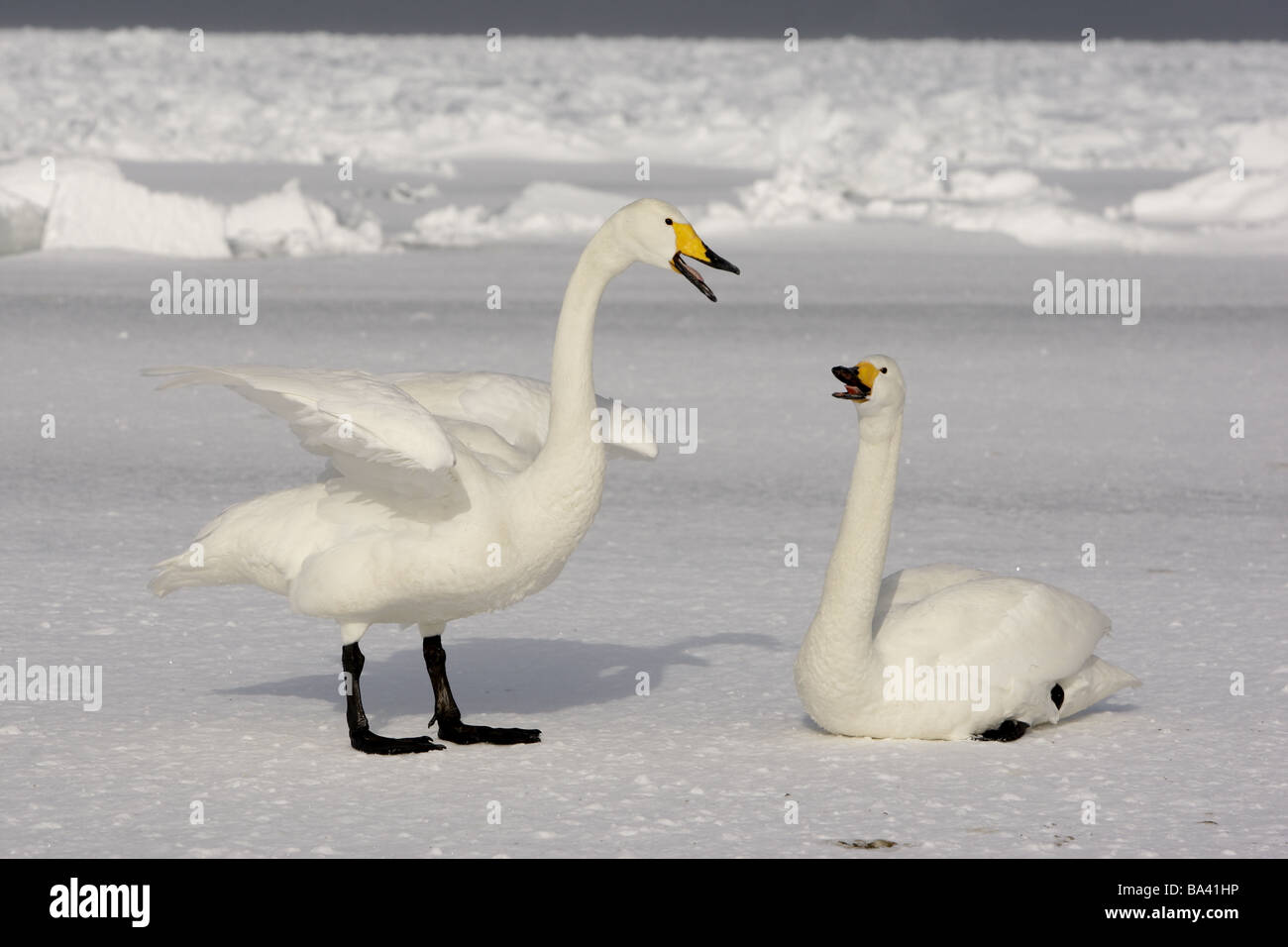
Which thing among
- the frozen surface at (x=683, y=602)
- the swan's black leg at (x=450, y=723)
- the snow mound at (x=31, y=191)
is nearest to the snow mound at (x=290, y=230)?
the snow mound at (x=31, y=191)

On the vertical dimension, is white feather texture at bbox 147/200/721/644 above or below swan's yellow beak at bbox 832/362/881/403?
below

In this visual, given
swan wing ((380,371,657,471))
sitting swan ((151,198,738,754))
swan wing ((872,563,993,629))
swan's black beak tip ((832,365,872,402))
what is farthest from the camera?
swan wing ((380,371,657,471))

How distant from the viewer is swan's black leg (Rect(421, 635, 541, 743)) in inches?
190

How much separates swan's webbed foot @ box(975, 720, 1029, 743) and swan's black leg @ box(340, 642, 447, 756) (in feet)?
4.77

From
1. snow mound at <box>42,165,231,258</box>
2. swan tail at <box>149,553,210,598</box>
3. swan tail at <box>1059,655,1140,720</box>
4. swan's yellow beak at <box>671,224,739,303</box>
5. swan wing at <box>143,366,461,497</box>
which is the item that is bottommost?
swan tail at <box>1059,655,1140,720</box>

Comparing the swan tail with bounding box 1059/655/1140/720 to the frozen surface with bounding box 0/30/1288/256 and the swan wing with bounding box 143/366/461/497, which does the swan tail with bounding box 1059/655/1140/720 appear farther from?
the frozen surface with bounding box 0/30/1288/256

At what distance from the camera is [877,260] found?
57.6ft

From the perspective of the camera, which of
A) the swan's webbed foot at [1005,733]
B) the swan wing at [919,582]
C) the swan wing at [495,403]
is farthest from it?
the swan wing at [495,403]

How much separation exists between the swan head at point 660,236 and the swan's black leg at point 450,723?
125 cm

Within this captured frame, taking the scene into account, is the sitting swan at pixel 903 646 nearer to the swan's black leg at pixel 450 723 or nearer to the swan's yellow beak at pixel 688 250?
the swan's yellow beak at pixel 688 250

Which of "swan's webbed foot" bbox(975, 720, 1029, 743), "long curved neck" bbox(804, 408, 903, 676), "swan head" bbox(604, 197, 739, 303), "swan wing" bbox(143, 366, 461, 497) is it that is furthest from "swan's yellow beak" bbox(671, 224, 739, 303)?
"swan's webbed foot" bbox(975, 720, 1029, 743)

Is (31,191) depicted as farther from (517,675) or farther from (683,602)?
(517,675)

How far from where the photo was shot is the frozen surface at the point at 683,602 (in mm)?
4082

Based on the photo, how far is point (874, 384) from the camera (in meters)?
4.64
